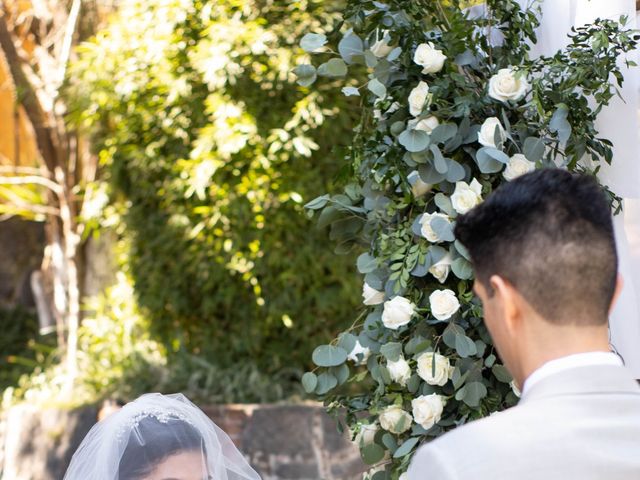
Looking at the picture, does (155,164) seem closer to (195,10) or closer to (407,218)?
(195,10)

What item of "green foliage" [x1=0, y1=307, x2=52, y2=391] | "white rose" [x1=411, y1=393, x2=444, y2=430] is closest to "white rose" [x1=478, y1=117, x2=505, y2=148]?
"white rose" [x1=411, y1=393, x2=444, y2=430]

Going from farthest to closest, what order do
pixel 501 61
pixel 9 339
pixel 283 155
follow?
pixel 9 339
pixel 283 155
pixel 501 61

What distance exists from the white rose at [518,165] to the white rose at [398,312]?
1.35ft

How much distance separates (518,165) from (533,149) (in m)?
0.06

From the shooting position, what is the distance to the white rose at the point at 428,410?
7.77 feet

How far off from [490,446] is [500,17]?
1535mm

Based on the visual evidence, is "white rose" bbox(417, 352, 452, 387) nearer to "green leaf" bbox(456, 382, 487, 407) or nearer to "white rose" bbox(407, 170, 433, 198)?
"green leaf" bbox(456, 382, 487, 407)

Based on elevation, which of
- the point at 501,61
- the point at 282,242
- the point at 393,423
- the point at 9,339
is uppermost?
the point at 501,61

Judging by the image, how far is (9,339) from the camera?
28.7 feet

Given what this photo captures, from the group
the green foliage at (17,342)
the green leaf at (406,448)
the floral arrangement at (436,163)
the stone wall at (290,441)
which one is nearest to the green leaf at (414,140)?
the floral arrangement at (436,163)

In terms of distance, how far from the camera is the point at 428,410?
7.75 feet

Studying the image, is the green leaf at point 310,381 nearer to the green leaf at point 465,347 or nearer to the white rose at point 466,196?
the green leaf at point 465,347

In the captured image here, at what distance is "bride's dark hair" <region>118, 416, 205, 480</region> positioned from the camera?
263 centimetres

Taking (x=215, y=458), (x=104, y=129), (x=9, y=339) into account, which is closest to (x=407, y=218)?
(x=215, y=458)
